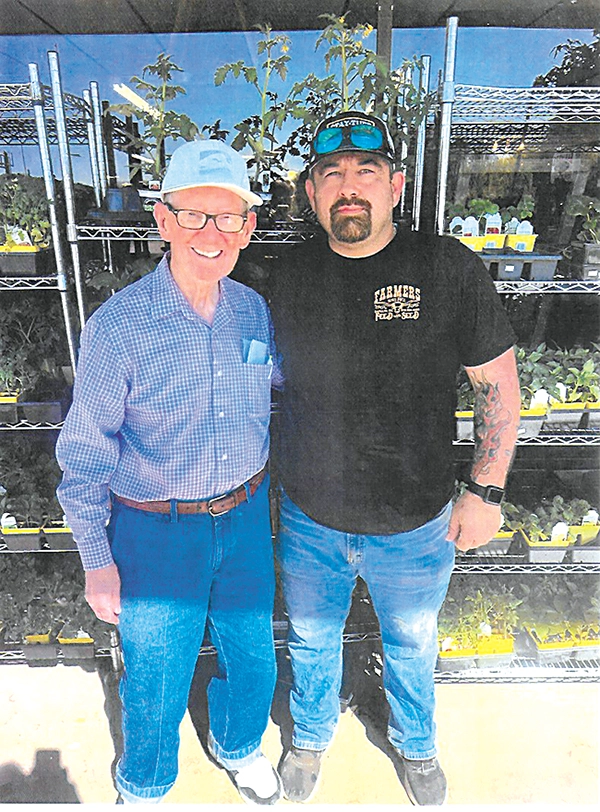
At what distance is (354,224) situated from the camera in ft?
5.15

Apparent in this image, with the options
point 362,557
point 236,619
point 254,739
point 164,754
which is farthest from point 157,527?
point 254,739

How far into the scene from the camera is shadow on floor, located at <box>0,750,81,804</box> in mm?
1914

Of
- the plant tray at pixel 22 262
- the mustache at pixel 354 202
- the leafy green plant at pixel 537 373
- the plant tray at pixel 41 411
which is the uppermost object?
the mustache at pixel 354 202

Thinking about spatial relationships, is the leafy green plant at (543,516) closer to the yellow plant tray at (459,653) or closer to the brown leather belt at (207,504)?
the yellow plant tray at (459,653)

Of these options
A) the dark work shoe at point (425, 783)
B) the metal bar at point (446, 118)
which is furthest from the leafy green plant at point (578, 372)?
the dark work shoe at point (425, 783)

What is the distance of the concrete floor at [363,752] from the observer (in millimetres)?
1926

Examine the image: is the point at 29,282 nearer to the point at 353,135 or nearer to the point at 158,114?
the point at 158,114

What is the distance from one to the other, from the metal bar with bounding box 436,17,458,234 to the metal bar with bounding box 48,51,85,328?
3.29 feet

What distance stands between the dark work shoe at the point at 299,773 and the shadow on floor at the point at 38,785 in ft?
2.04

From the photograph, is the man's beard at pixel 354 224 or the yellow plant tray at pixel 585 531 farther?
the yellow plant tray at pixel 585 531

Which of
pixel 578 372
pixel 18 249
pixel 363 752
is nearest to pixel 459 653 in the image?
pixel 363 752

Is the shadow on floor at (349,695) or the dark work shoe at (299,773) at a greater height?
the shadow on floor at (349,695)

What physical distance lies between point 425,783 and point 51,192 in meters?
2.03

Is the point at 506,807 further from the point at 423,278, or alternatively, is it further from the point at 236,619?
the point at 423,278
